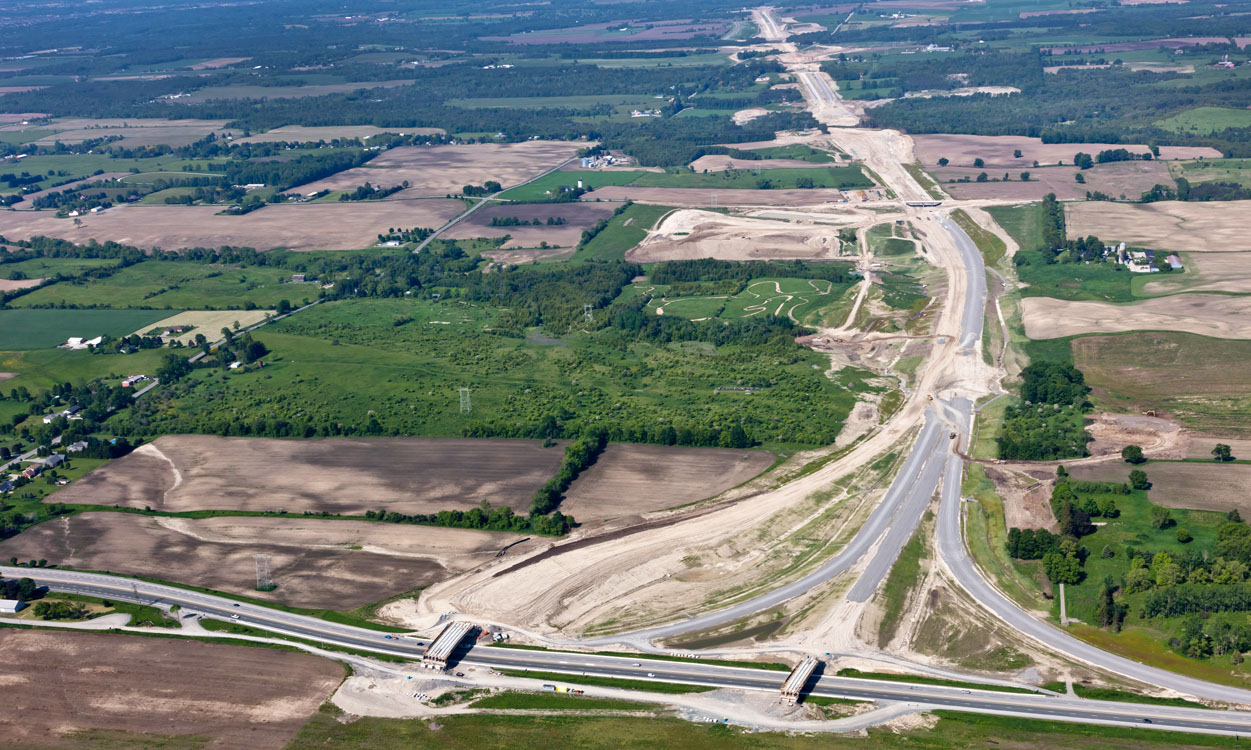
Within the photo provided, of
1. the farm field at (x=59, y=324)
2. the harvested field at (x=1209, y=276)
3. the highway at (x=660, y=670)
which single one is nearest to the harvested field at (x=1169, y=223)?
the harvested field at (x=1209, y=276)

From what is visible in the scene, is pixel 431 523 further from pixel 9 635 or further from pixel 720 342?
pixel 720 342

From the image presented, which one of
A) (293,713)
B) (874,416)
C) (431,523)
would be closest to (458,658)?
(293,713)

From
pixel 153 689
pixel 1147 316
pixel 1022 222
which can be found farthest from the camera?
pixel 1022 222

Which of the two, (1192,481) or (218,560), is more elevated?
(1192,481)

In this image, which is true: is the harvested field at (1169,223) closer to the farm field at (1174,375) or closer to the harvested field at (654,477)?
the farm field at (1174,375)

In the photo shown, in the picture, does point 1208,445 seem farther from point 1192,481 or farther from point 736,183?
point 736,183

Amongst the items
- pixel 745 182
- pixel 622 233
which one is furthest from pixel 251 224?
pixel 745 182

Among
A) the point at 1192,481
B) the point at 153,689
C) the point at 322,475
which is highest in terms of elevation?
the point at 322,475
